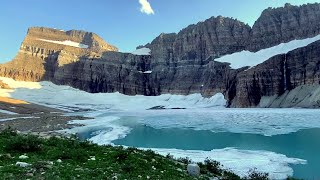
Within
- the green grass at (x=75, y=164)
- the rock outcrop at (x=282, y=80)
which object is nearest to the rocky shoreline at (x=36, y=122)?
the green grass at (x=75, y=164)

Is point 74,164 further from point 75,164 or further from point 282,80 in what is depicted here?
point 282,80

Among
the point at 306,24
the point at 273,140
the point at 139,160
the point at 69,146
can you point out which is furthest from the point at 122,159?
the point at 306,24

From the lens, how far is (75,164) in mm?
14617

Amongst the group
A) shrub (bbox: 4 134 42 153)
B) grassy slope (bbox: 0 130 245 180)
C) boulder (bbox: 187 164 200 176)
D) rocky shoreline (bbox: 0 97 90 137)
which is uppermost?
shrub (bbox: 4 134 42 153)

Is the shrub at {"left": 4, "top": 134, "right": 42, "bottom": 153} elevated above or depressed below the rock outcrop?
below

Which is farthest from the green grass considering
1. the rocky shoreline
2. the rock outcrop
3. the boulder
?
the rock outcrop

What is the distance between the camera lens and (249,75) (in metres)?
172

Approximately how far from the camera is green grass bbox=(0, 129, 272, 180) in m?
12.3

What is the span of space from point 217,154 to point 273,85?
140 metres

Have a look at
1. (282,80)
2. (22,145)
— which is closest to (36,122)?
(22,145)

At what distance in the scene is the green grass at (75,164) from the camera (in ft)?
40.2

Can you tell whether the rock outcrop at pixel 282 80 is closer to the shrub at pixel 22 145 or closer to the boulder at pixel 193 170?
the boulder at pixel 193 170

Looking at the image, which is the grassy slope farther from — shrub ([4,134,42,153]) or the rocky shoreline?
the rocky shoreline

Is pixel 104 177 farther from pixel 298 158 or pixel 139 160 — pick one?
pixel 298 158
